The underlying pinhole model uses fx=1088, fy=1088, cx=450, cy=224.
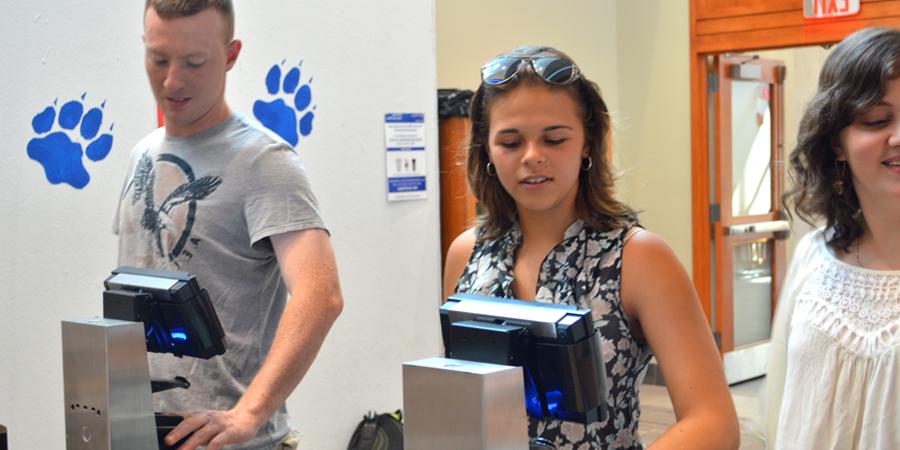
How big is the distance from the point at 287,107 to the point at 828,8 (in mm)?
3835

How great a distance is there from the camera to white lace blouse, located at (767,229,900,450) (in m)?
1.79

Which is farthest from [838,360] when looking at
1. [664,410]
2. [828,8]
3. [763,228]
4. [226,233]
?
[763,228]

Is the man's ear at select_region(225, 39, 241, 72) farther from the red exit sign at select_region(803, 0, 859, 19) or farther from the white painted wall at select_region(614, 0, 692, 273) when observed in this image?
the white painted wall at select_region(614, 0, 692, 273)

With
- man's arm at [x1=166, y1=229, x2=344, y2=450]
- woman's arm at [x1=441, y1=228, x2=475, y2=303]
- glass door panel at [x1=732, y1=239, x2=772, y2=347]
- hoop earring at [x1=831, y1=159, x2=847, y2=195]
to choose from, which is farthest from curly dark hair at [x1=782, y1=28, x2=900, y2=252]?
glass door panel at [x1=732, y1=239, x2=772, y2=347]

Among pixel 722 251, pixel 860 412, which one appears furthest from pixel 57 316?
pixel 722 251

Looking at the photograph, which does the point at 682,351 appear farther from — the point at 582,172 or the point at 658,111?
the point at 658,111

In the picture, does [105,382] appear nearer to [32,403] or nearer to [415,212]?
[32,403]

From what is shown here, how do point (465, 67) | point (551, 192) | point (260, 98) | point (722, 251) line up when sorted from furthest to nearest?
point (722, 251)
point (465, 67)
point (260, 98)
point (551, 192)

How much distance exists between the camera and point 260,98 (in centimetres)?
442

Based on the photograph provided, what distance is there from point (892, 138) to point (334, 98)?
10.5 ft

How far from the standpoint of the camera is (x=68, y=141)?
367 centimetres

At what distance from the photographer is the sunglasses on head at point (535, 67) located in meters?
1.71

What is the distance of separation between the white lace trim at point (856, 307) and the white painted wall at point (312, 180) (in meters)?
2.56

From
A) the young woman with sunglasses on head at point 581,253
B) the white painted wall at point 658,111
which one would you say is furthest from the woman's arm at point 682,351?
the white painted wall at point 658,111
